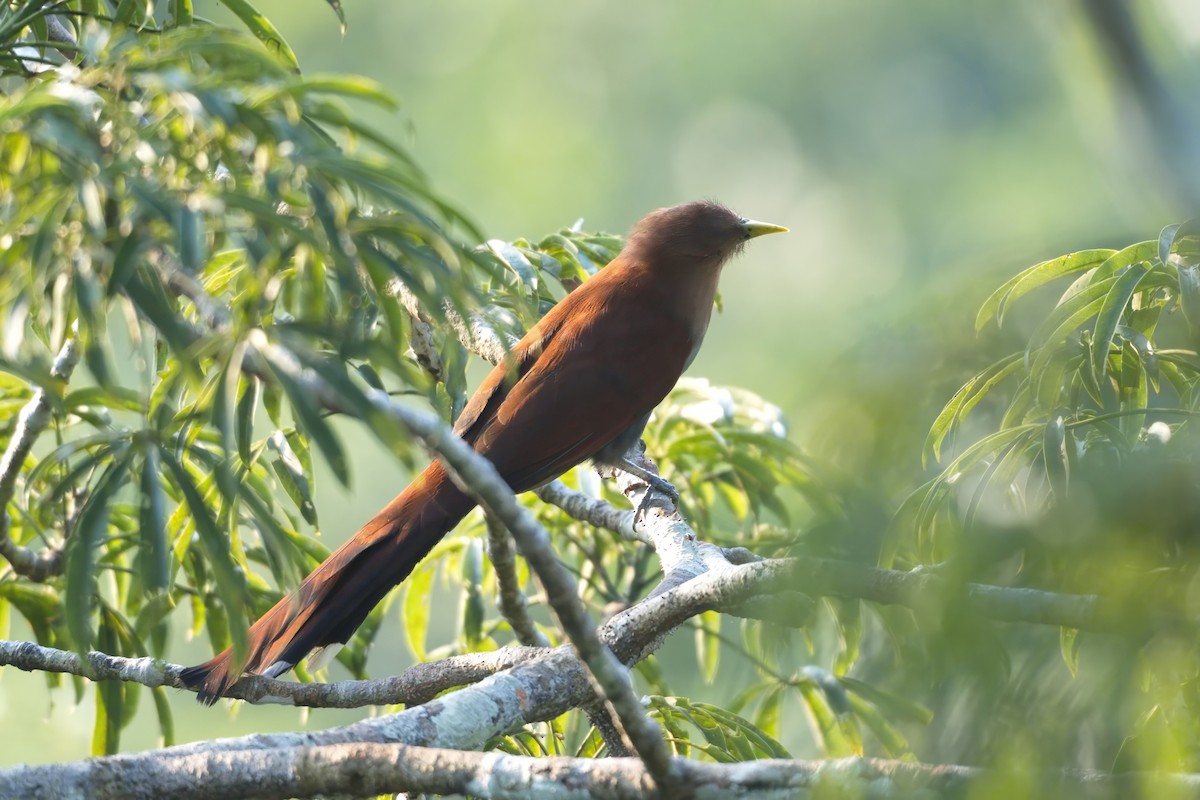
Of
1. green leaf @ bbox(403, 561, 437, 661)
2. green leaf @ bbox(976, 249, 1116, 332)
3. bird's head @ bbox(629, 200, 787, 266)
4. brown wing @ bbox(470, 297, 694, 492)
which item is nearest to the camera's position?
green leaf @ bbox(976, 249, 1116, 332)

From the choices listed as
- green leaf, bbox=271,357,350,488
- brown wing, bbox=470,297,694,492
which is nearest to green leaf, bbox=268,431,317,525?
brown wing, bbox=470,297,694,492

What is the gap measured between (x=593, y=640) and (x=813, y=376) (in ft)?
1.31

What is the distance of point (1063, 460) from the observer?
4.27 feet

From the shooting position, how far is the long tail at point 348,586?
1.97 m

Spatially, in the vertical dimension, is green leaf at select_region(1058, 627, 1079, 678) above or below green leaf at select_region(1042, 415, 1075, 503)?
below

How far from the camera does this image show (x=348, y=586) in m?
2.17

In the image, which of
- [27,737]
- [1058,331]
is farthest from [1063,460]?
[27,737]

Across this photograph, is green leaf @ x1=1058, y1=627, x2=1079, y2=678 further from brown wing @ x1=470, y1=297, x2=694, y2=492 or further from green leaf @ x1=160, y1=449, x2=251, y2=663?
brown wing @ x1=470, y1=297, x2=694, y2=492

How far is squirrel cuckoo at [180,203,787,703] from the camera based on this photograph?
214cm

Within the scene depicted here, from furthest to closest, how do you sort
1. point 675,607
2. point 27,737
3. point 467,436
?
point 27,737 → point 467,436 → point 675,607

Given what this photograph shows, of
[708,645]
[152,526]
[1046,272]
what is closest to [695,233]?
[708,645]

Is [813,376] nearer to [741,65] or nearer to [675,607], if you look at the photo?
[675,607]

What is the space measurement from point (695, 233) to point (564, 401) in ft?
2.49

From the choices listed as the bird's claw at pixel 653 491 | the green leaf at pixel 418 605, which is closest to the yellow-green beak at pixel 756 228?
the bird's claw at pixel 653 491
